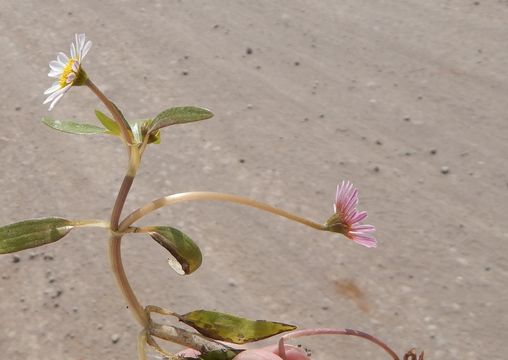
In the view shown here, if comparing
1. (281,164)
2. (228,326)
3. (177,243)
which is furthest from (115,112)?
(281,164)

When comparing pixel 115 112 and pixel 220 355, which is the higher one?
pixel 115 112

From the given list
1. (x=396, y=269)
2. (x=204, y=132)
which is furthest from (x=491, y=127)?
(x=204, y=132)

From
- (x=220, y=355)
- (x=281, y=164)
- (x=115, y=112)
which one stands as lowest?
(x=220, y=355)

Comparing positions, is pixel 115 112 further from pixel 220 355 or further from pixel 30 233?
pixel 220 355

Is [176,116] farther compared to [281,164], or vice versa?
[281,164]

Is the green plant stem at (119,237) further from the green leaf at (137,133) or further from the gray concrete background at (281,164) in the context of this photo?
the gray concrete background at (281,164)

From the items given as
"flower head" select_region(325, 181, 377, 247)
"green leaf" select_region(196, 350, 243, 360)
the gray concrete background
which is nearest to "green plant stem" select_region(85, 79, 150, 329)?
"green leaf" select_region(196, 350, 243, 360)

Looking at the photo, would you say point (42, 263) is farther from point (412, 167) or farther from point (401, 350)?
point (412, 167)
